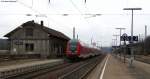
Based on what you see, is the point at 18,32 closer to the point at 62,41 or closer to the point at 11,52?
the point at 11,52

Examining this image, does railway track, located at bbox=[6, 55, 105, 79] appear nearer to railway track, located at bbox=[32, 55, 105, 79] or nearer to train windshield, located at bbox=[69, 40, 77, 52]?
railway track, located at bbox=[32, 55, 105, 79]

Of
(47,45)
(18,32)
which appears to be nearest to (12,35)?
(18,32)

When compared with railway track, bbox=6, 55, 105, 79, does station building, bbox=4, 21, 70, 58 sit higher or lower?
higher

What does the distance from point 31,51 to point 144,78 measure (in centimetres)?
4997

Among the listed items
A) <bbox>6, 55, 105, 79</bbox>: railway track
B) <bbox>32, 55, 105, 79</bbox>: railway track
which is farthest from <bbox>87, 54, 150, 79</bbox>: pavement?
<bbox>6, 55, 105, 79</bbox>: railway track

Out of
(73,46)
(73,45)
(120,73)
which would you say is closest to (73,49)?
(73,46)

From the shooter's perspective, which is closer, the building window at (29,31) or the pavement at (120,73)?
the pavement at (120,73)

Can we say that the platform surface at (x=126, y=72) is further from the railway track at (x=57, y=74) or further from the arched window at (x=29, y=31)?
the arched window at (x=29, y=31)

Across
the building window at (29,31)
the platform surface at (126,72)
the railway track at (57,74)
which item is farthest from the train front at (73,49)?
the railway track at (57,74)

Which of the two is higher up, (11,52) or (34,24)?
(34,24)

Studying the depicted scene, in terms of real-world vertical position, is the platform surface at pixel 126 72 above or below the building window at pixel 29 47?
below

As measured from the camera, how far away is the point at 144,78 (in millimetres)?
25188

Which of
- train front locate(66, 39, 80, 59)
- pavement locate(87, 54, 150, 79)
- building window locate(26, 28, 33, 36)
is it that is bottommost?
pavement locate(87, 54, 150, 79)

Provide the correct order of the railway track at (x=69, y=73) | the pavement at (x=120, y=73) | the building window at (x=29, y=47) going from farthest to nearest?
the building window at (x=29, y=47), the pavement at (x=120, y=73), the railway track at (x=69, y=73)
